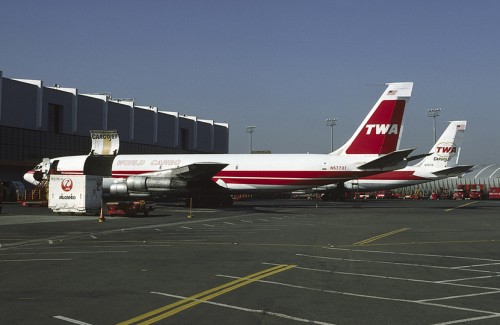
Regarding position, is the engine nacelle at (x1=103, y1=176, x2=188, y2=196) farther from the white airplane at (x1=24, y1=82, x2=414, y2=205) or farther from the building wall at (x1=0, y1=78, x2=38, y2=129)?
the building wall at (x1=0, y1=78, x2=38, y2=129)

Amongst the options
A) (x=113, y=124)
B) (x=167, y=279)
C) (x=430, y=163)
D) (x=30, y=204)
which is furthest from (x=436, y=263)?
(x=113, y=124)

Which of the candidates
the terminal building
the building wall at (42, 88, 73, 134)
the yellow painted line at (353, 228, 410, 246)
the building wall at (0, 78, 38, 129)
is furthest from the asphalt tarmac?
the building wall at (42, 88, 73, 134)

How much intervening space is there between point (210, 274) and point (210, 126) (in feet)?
362

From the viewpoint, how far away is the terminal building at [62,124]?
74.9 meters

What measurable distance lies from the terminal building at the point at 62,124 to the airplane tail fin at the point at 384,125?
4551 cm

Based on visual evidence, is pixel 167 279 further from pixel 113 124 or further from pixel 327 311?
pixel 113 124

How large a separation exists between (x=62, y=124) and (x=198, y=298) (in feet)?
252

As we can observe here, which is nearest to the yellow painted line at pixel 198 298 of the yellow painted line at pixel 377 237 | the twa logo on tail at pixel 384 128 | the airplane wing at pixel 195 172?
the yellow painted line at pixel 377 237

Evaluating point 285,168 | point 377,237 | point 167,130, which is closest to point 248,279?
point 377,237

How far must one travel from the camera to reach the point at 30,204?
55812 millimetres

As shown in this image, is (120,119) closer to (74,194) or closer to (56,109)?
(56,109)

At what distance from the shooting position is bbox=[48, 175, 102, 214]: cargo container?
41500mm

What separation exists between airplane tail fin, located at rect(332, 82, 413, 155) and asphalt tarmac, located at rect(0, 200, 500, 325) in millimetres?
26377

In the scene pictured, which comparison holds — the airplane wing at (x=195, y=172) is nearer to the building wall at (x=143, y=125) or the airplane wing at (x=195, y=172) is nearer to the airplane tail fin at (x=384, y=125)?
the airplane tail fin at (x=384, y=125)
